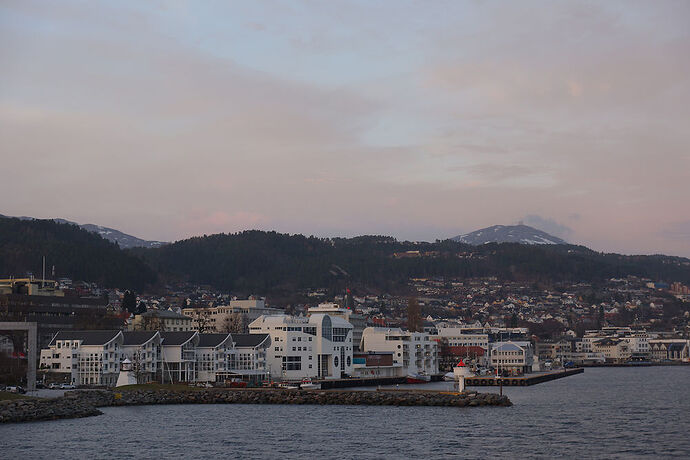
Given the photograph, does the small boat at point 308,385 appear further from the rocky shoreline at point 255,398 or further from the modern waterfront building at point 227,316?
the modern waterfront building at point 227,316

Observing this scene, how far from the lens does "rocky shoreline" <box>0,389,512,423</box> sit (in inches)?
2355

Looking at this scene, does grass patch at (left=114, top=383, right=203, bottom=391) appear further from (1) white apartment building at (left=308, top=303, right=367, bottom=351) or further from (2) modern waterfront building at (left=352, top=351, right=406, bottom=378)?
(1) white apartment building at (left=308, top=303, right=367, bottom=351)

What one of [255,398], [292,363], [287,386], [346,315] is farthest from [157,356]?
[346,315]

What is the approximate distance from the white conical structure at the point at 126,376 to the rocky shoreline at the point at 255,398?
15.2 ft

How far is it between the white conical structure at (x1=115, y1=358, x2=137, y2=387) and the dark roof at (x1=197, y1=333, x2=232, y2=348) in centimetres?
1136

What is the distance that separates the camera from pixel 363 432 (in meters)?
50.8

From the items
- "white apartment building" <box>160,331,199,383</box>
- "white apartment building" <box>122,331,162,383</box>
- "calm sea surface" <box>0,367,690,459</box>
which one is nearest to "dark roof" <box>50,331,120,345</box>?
"white apartment building" <box>122,331,162,383</box>

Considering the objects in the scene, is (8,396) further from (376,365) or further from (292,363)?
(376,365)

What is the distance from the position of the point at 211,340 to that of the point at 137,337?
7.68 m

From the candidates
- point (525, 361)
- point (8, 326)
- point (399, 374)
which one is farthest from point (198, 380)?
point (525, 361)

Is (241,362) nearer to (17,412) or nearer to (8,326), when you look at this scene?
(8,326)

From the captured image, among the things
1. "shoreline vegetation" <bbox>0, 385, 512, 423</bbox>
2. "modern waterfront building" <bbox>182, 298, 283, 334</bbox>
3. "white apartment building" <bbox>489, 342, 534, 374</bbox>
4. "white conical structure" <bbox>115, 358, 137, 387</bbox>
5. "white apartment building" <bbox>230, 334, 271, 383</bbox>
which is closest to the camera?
"shoreline vegetation" <bbox>0, 385, 512, 423</bbox>

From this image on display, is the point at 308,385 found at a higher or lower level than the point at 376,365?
Answer: lower

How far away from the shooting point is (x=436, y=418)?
188 ft
